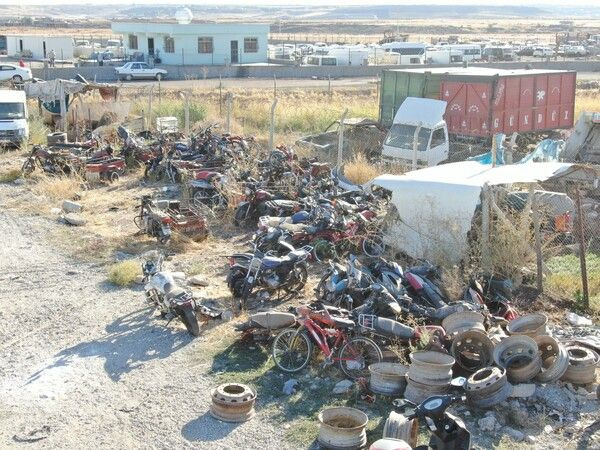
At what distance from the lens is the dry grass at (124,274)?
13.0m

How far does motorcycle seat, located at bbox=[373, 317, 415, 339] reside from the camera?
9.66 m

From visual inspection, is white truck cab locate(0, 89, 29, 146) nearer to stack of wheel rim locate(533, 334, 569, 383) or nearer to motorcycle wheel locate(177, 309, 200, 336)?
motorcycle wheel locate(177, 309, 200, 336)

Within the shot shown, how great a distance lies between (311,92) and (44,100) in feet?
56.2

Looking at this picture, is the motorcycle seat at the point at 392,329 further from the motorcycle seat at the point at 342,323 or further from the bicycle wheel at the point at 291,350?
the bicycle wheel at the point at 291,350

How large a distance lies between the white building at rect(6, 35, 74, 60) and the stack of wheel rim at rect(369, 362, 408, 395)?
58420 millimetres

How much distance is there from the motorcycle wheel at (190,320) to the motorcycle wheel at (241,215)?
18.6 ft

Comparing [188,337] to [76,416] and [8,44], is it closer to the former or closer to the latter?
[76,416]

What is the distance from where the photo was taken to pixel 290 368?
31.9 feet

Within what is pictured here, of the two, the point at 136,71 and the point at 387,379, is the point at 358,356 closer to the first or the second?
the point at 387,379

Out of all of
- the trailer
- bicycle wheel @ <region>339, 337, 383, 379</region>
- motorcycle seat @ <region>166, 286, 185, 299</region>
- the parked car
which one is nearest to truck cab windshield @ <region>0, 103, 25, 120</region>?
the trailer

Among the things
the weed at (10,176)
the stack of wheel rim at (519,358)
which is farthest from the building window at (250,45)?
the stack of wheel rim at (519,358)

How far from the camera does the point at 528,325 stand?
389 inches

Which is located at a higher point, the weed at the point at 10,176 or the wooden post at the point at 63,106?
the wooden post at the point at 63,106

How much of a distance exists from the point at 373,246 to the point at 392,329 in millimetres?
4400
